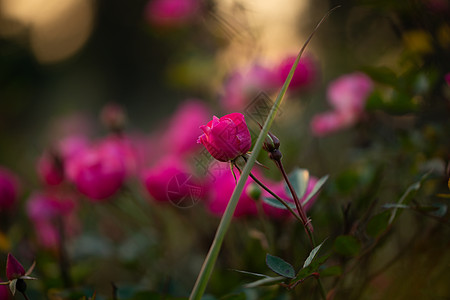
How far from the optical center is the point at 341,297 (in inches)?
19.6

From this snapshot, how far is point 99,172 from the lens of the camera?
60 centimetres

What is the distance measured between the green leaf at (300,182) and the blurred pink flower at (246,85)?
1.08 ft

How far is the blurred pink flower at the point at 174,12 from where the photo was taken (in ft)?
3.09

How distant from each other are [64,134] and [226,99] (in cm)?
145

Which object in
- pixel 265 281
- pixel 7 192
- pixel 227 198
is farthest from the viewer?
pixel 7 192

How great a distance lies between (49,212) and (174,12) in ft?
1.75

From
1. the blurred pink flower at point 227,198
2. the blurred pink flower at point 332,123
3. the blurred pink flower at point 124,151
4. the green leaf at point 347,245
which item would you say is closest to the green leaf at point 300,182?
the green leaf at point 347,245

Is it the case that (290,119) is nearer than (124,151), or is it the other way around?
→ (124,151)

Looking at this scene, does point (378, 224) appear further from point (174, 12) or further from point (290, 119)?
point (174, 12)

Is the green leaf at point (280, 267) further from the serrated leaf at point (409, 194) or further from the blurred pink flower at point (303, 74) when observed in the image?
the blurred pink flower at point (303, 74)

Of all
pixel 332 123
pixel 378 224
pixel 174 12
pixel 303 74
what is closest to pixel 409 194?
pixel 378 224

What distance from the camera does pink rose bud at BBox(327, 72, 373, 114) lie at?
60 centimetres

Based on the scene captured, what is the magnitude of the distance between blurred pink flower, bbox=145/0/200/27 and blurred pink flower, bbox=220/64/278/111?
23cm

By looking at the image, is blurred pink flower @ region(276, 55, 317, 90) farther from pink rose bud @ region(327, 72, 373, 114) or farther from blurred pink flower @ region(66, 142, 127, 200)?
blurred pink flower @ region(66, 142, 127, 200)
